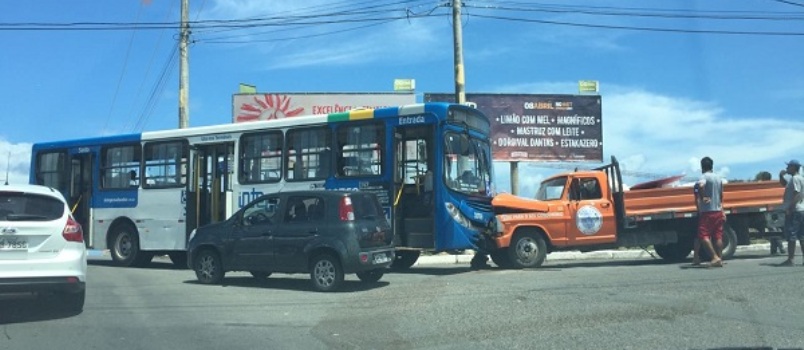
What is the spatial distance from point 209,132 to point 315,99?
11.2 m

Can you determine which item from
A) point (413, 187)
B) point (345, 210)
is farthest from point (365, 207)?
point (413, 187)

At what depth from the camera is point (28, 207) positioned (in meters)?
8.91

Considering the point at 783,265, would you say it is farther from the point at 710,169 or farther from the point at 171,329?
the point at 171,329

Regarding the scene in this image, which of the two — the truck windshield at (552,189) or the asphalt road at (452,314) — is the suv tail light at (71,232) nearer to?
the asphalt road at (452,314)

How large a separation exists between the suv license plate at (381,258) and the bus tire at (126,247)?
7.69 meters

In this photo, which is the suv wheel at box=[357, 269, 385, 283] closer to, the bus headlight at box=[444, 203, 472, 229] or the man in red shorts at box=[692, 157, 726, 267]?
the bus headlight at box=[444, 203, 472, 229]

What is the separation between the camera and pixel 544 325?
7809 millimetres

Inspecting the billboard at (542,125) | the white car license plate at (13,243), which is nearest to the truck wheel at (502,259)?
the white car license plate at (13,243)

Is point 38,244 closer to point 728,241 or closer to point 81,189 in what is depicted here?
point 81,189

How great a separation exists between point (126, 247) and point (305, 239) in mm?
7508

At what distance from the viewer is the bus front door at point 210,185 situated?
15945 mm

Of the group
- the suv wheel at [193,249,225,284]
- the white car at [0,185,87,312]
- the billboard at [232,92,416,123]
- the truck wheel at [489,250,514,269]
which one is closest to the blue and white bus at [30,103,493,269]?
the truck wheel at [489,250,514,269]

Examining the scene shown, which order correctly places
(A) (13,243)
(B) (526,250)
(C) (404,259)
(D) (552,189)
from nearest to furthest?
(A) (13,243) → (B) (526,250) → (D) (552,189) → (C) (404,259)

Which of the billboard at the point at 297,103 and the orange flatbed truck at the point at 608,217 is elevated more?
the billboard at the point at 297,103
